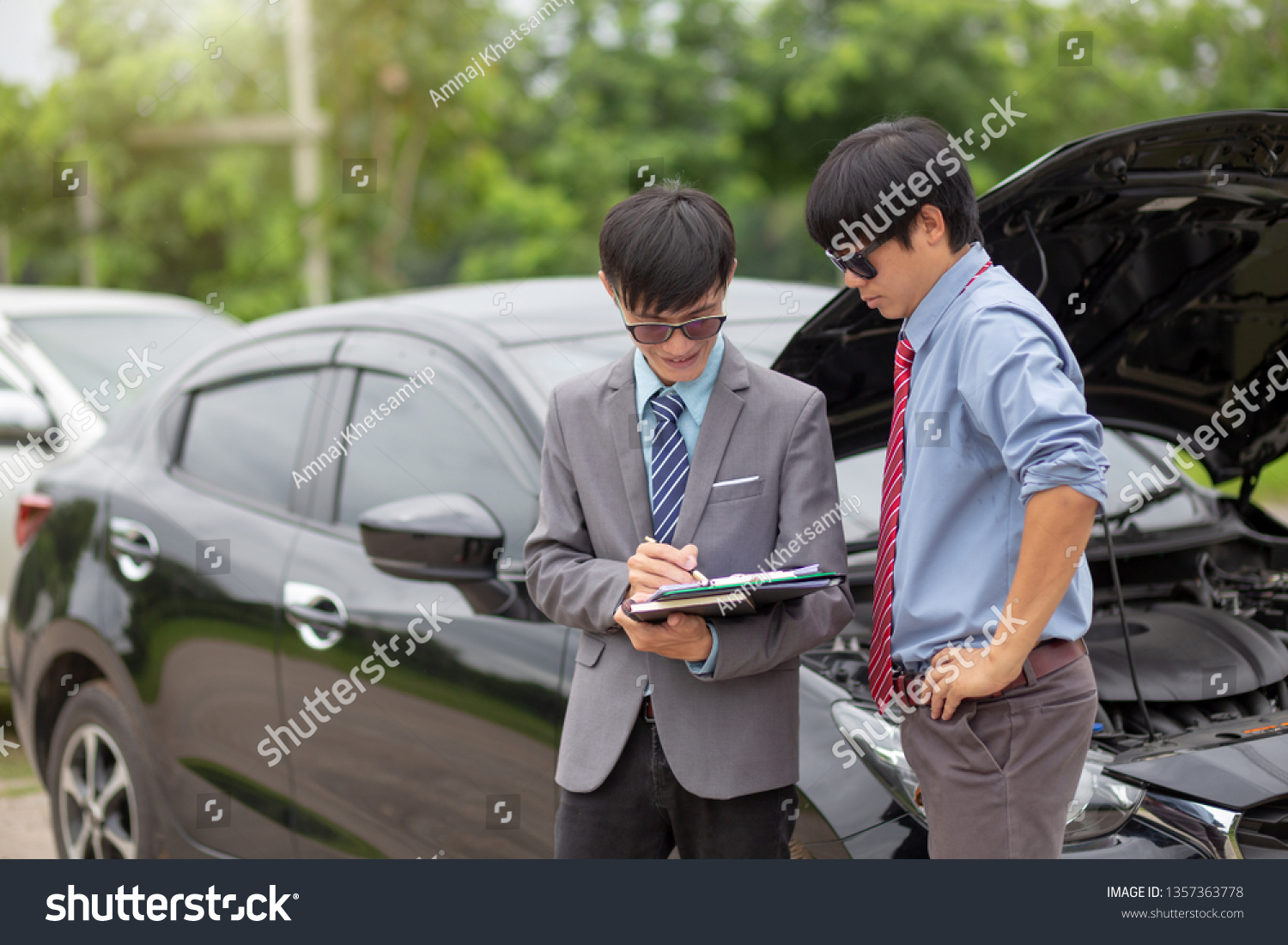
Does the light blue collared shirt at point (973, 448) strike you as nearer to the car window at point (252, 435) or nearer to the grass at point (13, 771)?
the car window at point (252, 435)

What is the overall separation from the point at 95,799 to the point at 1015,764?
2.84 meters

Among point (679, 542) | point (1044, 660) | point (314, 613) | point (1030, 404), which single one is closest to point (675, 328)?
point (679, 542)

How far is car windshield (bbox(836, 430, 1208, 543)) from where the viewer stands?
2781mm

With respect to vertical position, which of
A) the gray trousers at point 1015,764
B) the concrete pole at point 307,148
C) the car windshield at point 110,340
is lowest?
the gray trousers at point 1015,764

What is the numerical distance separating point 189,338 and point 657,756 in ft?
16.4

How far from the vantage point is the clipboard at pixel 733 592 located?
1.75 m

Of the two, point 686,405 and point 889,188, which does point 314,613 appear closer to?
point 686,405

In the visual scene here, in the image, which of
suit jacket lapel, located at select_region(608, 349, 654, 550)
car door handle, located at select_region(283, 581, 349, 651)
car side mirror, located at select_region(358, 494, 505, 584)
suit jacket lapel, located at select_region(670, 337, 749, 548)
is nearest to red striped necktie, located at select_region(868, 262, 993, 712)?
suit jacket lapel, located at select_region(670, 337, 749, 548)

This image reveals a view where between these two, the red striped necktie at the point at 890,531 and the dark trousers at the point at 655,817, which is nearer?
the red striped necktie at the point at 890,531

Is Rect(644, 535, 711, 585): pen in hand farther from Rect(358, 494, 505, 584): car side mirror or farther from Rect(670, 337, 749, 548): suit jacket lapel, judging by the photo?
Rect(358, 494, 505, 584): car side mirror

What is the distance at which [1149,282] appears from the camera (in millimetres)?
2590

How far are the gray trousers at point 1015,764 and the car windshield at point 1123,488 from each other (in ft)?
3.12

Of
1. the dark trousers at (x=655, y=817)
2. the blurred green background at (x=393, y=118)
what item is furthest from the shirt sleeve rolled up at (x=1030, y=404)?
the blurred green background at (x=393, y=118)
